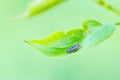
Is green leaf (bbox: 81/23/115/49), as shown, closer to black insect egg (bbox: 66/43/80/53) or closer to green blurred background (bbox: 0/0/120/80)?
black insect egg (bbox: 66/43/80/53)

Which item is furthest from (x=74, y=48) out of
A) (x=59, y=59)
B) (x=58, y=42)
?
(x=59, y=59)

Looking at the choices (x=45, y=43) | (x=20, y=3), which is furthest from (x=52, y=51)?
(x=20, y=3)

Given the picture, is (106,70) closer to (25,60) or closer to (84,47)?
(25,60)

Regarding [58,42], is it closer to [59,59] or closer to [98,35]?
[98,35]

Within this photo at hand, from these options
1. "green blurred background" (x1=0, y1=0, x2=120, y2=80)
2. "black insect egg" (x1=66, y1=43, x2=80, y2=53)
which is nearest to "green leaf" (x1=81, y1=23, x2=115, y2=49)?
"black insect egg" (x1=66, y1=43, x2=80, y2=53)

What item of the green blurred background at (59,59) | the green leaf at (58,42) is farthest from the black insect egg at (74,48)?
the green blurred background at (59,59)

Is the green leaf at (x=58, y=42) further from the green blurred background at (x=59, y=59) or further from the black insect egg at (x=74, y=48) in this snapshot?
the green blurred background at (x=59, y=59)
